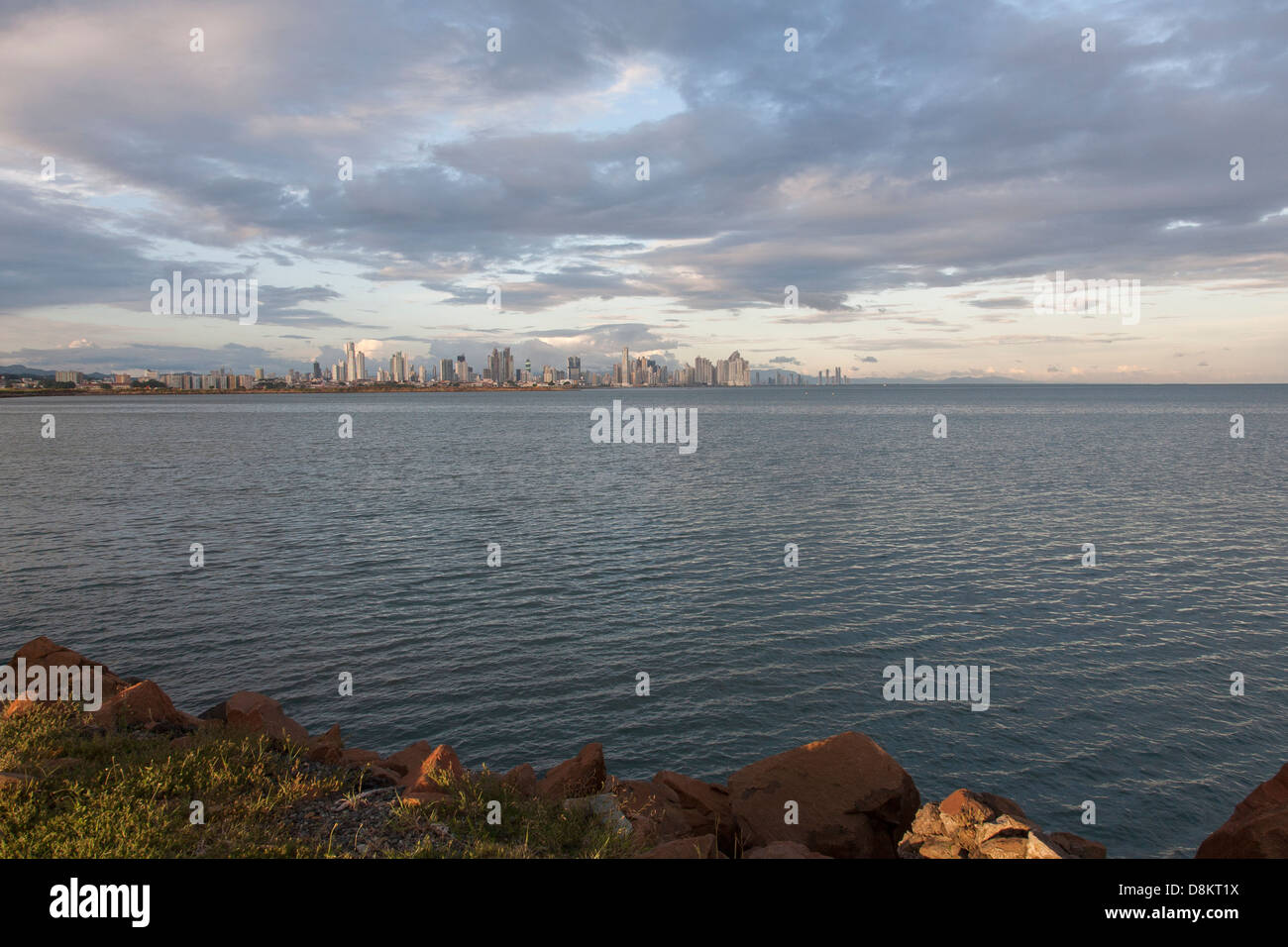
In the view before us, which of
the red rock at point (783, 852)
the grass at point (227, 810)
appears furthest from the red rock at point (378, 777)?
the red rock at point (783, 852)

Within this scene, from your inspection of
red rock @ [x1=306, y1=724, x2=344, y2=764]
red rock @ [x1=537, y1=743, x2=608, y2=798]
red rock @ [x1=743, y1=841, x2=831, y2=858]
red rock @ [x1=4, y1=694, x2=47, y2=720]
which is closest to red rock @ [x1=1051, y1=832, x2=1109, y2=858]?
red rock @ [x1=743, y1=841, x2=831, y2=858]

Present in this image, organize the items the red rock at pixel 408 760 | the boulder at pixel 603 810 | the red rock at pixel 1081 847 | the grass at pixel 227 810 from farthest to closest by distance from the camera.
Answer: the red rock at pixel 408 760, the red rock at pixel 1081 847, the boulder at pixel 603 810, the grass at pixel 227 810

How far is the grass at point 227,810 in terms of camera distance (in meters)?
11.0

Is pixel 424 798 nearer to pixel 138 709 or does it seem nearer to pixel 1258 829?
pixel 138 709

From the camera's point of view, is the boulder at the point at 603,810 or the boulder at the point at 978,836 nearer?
the boulder at the point at 978,836

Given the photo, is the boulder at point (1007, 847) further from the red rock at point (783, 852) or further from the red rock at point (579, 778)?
the red rock at point (579, 778)

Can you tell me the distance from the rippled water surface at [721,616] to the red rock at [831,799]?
602cm

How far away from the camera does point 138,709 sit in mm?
17656

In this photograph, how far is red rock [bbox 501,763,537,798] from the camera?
15.8m

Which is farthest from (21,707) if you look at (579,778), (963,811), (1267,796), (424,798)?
(1267,796)
